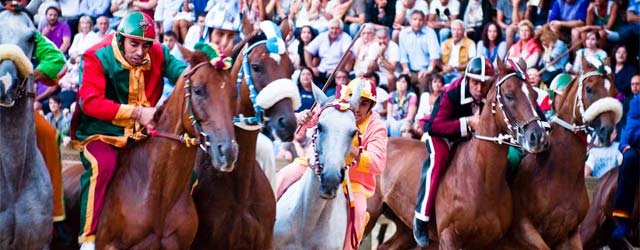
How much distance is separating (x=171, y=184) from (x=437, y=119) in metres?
3.60

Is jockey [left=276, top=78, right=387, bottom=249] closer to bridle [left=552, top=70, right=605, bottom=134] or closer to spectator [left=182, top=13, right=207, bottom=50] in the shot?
bridle [left=552, top=70, right=605, bottom=134]

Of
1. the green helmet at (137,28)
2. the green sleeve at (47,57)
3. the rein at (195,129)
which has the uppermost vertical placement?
the green helmet at (137,28)

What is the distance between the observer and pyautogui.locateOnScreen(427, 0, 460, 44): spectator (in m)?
18.0

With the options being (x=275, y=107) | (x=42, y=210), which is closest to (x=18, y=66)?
(x=42, y=210)

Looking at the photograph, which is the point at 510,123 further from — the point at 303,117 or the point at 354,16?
the point at 354,16

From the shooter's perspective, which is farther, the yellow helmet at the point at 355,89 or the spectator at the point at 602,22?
the spectator at the point at 602,22

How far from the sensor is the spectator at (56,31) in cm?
1933

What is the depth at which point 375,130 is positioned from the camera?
9.98m

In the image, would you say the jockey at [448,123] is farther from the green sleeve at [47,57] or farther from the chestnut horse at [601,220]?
the green sleeve at [47,57]

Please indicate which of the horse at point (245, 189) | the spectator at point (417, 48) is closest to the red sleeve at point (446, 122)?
the horse at point (245, 189)

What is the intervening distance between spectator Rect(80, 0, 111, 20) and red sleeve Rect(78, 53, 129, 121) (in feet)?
37.9

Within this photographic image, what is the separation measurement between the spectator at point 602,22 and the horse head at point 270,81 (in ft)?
26.1

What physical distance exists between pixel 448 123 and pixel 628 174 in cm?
288

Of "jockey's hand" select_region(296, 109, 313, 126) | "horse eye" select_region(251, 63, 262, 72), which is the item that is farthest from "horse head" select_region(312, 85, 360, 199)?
"horse eye" select_region(251, 63, 262, 72)
